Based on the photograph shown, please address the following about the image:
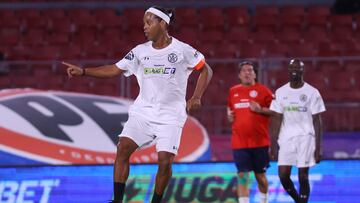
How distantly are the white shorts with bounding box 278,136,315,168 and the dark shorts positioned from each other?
0.48 metres

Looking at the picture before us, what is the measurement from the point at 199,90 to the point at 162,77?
0.36 m

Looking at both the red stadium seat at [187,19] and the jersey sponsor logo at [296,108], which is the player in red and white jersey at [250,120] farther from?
the red stadium seat at [187,19]

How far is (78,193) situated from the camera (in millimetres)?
10820

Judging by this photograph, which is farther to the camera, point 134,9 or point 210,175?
point 134,9

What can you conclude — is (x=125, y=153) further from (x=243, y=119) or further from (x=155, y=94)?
(x=243, y=119)

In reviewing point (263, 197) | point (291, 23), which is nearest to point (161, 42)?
point (263, 197)

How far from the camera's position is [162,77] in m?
7.77

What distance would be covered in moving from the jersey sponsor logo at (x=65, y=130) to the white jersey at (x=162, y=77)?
4.36 metres

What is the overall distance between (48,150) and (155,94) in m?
4.59

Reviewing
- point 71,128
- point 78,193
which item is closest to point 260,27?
point 71,128

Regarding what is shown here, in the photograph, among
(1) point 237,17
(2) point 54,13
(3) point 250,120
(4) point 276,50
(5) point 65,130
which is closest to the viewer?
(3) point 250,120

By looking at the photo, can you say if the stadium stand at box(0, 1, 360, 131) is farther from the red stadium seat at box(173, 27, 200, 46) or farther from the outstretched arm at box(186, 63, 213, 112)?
the outstretched arm at box(186, 63, 213, 112)

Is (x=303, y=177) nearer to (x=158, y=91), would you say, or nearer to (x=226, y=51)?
(x=158, y=91)

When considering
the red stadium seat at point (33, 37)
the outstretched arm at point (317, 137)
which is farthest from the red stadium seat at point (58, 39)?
the outstretched arm at point (317, 137)
